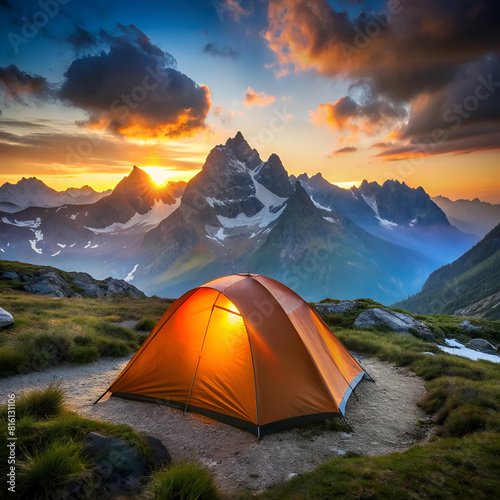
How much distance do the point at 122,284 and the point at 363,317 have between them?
1502 inches

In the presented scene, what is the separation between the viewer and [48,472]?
485 centimetres

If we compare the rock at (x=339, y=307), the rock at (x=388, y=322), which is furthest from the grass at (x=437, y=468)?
the rock at (x=339, y=307)

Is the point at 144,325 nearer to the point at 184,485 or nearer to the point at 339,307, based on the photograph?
the point at 184,485

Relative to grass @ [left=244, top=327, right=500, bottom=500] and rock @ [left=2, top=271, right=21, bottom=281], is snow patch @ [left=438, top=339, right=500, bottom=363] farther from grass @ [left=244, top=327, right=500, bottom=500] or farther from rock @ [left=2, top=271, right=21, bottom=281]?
rock @ [left=2, top=271, right=21, bottom=281]

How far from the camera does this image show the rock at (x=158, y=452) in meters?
6.62

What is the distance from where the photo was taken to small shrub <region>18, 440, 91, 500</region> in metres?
4.70

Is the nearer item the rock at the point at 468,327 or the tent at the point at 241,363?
the tent at the point at 241,363

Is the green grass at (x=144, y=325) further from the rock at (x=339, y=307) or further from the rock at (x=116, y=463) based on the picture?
the rock at (x=339, y=307)

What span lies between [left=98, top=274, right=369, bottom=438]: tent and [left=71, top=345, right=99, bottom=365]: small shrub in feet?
13.9

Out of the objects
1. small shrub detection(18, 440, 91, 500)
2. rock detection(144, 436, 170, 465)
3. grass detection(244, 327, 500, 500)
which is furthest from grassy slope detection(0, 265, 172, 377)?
grass detection(244, 327, 500, 500)

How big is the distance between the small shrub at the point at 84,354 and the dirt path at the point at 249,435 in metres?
1.31

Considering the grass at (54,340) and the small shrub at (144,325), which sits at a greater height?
the grass at (54,340)

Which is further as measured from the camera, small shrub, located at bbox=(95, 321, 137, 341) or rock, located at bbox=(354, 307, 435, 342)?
rock, located at bbox=(354, 307, 435, 342)

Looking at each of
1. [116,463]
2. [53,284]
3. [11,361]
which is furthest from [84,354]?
[53,284]
